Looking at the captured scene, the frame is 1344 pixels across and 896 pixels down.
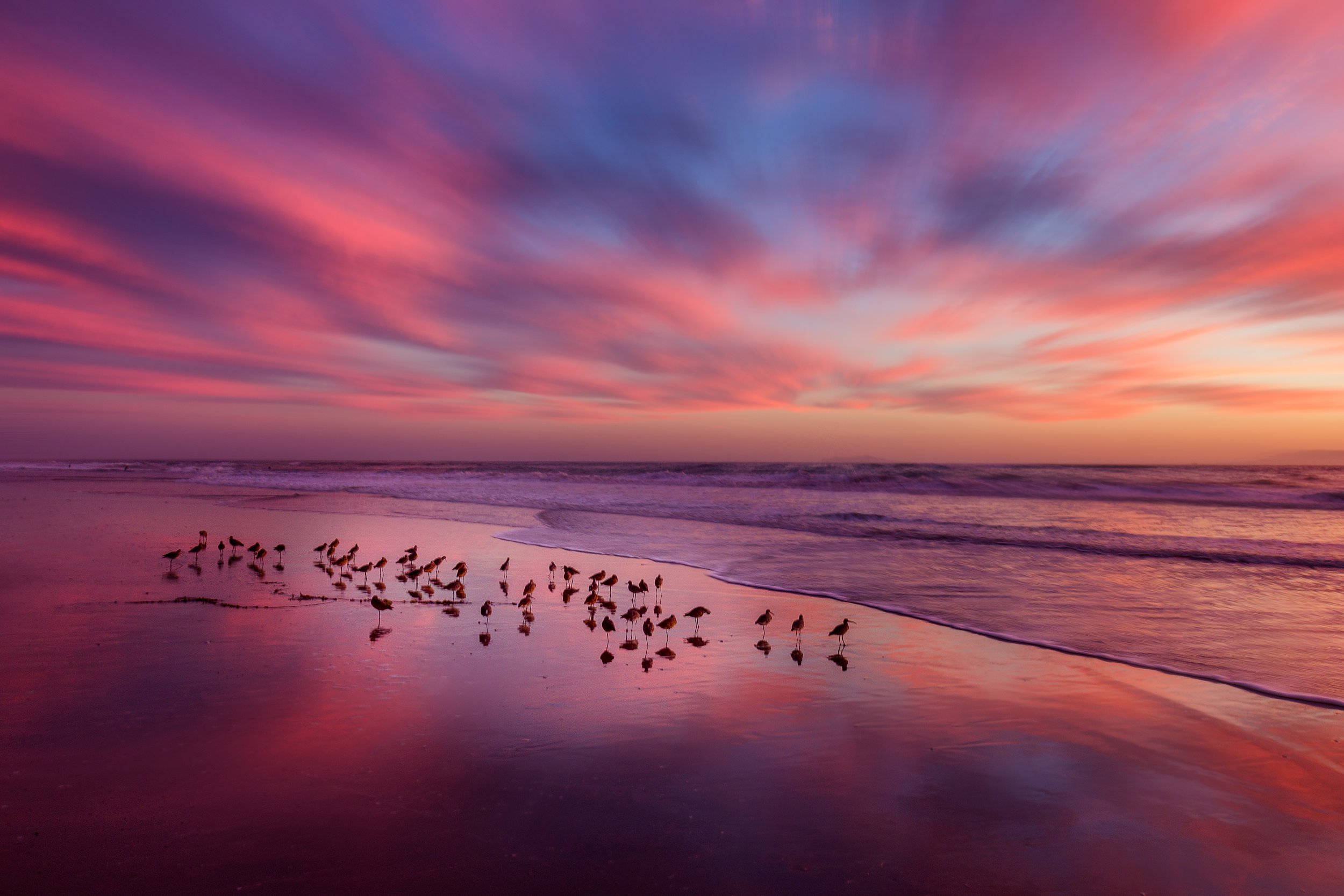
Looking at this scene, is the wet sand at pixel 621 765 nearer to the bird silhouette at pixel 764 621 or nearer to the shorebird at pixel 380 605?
the bird silhouette at pixel 764 621

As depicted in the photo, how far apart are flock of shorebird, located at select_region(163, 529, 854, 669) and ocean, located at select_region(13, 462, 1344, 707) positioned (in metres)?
2.58

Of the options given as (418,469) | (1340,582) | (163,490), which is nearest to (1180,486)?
(1340,582)

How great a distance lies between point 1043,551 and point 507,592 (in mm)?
13603

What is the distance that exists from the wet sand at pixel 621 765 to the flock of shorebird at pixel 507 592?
0.24 meters

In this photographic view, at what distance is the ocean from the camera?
29.5 ft

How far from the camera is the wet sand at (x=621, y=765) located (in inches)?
142

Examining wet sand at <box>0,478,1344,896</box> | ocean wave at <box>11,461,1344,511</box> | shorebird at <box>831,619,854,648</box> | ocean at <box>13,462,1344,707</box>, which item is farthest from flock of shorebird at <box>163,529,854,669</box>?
ocean wave at <box>11,461,1344,511</box>

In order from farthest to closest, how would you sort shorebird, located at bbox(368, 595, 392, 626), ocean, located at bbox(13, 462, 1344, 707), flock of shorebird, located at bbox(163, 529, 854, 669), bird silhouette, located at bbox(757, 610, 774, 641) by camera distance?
shorebird, located at bbox(368, 595, 392, 626), ocean, located at bbox(13, 462, 1344, 707), bird silhouette, located at bbox(757, 610, 774, 641), flock of shorebird, located at bbox(163, 529, 854, 669)

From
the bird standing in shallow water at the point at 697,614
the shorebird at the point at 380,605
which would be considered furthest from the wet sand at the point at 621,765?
the shorebird at the point at 380,605

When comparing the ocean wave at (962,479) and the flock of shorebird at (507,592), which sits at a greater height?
the ocean wave at (962,479)

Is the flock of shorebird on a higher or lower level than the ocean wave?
lower

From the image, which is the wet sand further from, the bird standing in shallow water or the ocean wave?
the ocean wave

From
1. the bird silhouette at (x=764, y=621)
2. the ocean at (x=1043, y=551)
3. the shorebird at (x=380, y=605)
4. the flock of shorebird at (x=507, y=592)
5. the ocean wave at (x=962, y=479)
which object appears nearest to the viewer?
the flock of shorebird at (x=507, y=592)

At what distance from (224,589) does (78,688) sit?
507cm
